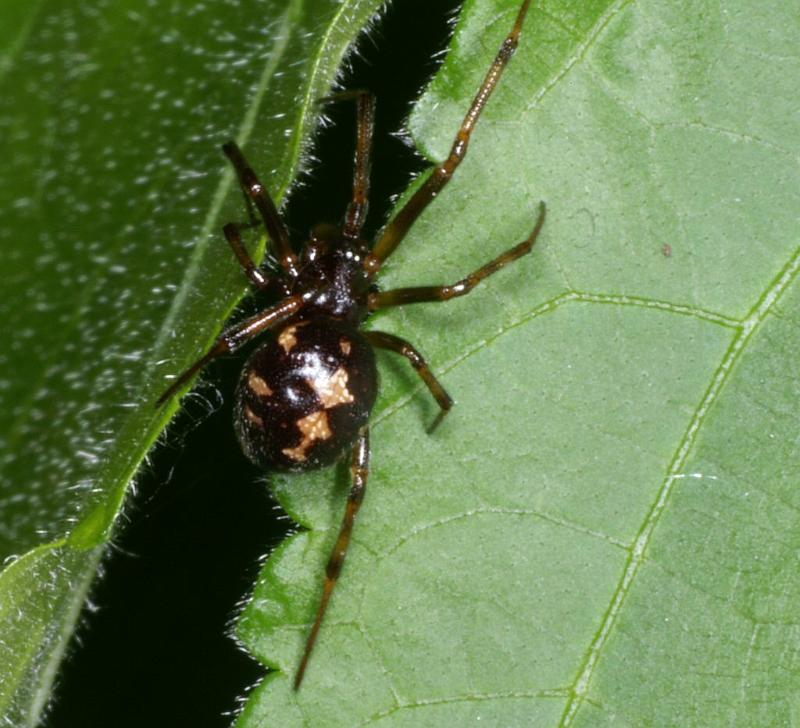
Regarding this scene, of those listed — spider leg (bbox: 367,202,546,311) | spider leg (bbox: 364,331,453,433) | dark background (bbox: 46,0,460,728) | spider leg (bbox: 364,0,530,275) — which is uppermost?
spider leg (bbox: 364,0,530,275)

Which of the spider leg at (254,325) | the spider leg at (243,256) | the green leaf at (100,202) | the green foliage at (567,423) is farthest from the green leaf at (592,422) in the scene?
the green leaf at (100,202)

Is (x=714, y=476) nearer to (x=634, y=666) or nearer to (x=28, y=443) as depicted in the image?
(x=634, y=666)

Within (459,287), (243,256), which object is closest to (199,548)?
(243,256)

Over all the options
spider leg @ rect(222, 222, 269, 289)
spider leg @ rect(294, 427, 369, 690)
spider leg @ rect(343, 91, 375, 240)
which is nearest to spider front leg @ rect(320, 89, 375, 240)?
spider leg @ rect(343, 91, 375, 240)

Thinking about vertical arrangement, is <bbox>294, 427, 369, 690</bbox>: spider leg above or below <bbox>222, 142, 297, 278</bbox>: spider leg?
below

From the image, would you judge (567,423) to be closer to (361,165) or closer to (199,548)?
(361,165)

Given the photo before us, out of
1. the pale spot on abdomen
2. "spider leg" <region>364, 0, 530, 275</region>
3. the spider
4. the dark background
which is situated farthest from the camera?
the dark background

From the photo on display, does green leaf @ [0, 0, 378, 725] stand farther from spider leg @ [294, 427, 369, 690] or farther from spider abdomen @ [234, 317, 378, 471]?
spider leg @ [294, 427, 369, 690]
